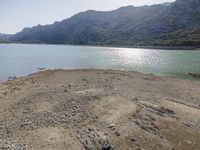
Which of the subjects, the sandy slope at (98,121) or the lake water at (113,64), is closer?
the sandy slope at (98,121)

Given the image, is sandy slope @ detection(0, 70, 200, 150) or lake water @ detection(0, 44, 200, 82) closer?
sandy slope @ detection(0, 70, 200, 150)

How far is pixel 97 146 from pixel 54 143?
266 cm

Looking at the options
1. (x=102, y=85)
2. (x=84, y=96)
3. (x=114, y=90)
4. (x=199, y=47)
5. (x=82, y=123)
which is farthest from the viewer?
(x=199, y=47)

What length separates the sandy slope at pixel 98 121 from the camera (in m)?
21.8

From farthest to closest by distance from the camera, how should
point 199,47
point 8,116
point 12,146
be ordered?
point 199,47 → point 8,116 → point 12,146

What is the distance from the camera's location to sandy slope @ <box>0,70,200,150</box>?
A: 71.5ft

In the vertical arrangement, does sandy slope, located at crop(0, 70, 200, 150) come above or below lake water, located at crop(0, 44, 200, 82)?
above

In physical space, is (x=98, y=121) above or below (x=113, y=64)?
above

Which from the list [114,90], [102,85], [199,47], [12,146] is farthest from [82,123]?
[199,47]

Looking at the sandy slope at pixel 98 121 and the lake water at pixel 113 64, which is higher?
the sandy slope at pixel 98 121

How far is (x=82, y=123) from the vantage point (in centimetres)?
2425

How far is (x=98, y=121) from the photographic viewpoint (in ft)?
80.3

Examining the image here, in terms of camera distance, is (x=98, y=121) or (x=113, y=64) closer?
(x=98, y=121)

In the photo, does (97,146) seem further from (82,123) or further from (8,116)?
(8,116)
